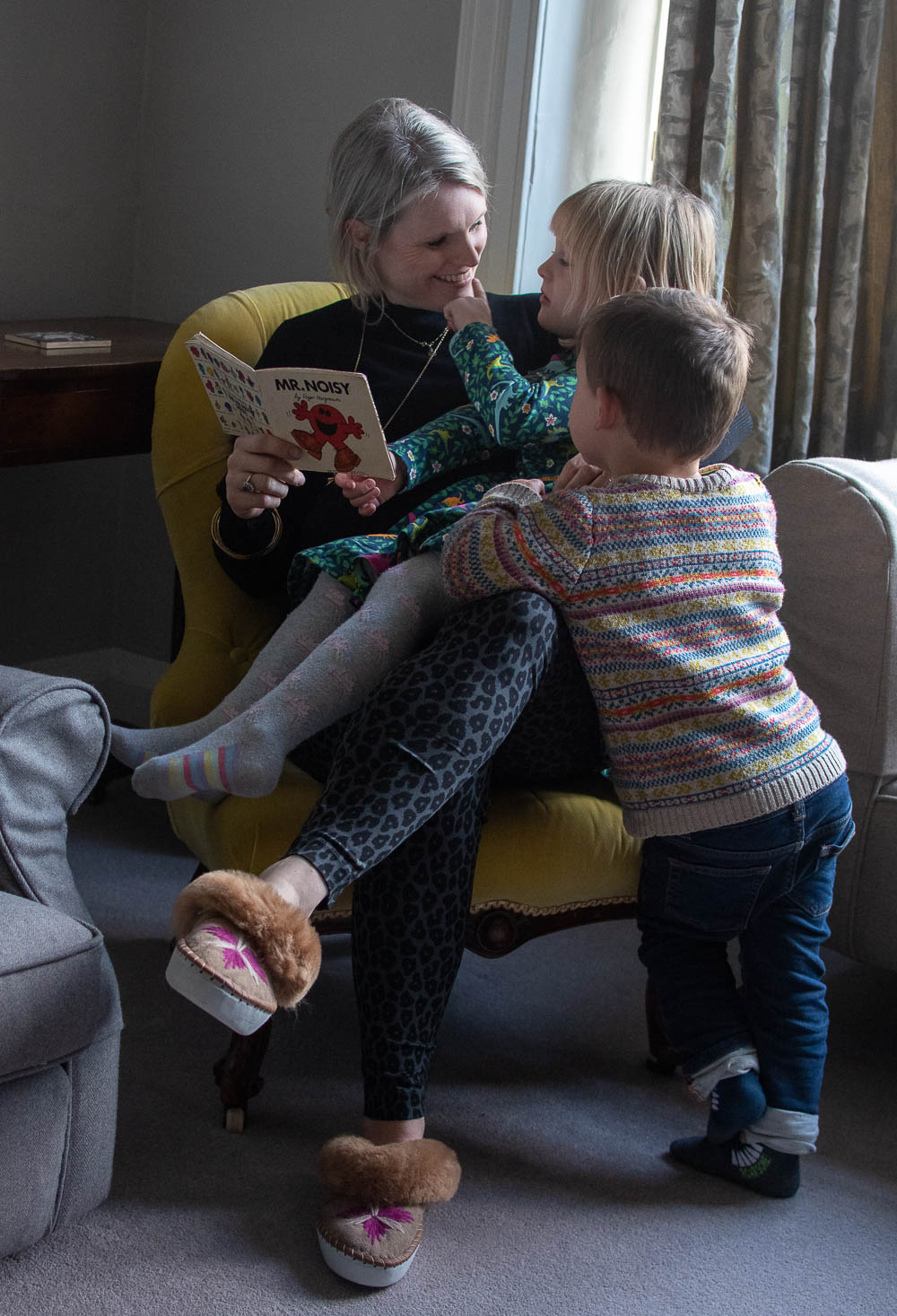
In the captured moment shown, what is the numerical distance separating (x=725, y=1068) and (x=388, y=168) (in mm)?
1323

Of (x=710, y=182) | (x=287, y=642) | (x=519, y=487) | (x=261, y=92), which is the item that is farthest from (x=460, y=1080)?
(x=261, y=92)

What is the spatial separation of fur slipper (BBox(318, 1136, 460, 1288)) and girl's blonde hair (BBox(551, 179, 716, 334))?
1095 millimetres

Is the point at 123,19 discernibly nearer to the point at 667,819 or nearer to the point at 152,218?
the point at 152,218

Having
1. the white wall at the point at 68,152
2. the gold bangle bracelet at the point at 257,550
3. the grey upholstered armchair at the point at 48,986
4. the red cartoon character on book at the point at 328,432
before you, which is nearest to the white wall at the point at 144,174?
the white wall at the point at 68,152

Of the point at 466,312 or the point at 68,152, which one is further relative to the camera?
the point at 68,152

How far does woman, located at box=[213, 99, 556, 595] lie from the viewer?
1.86 metres

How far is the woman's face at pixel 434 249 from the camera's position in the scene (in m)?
1.89

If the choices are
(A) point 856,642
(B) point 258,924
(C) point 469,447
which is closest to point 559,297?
(C) point 469,447

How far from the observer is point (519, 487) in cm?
158

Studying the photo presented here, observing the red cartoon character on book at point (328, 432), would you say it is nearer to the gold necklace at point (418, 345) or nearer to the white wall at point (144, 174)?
the gold necklace at point (418, 345)

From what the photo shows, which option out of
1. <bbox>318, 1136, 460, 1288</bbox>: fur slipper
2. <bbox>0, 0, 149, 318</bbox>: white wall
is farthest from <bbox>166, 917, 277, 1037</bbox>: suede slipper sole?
<bbox>0, 0, 149, 318</bbox>: white wall

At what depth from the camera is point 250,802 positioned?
1.56 metres

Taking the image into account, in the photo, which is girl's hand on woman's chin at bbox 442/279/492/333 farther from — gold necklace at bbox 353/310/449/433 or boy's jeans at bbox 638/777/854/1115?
boy's jeans at bbox 638/777/854/1115

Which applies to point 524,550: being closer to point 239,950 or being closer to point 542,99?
point 239,950
